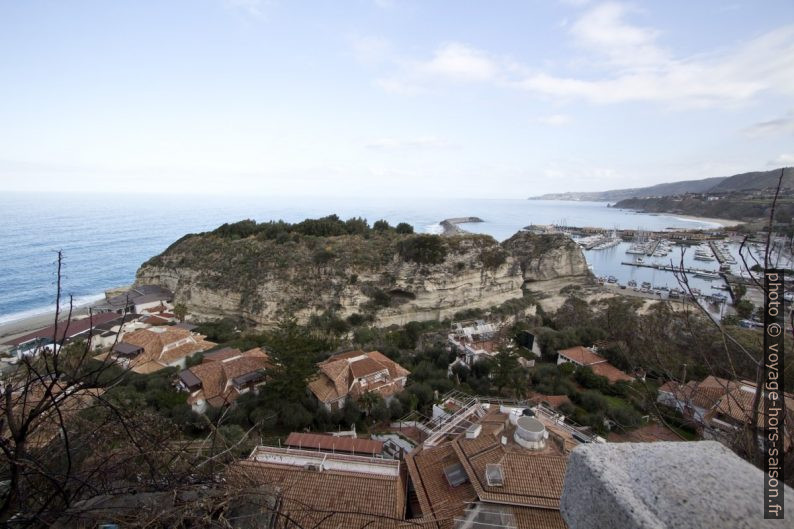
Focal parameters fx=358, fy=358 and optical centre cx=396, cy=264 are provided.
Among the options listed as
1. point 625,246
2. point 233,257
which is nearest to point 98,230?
point 233,257

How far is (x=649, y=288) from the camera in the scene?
148ft

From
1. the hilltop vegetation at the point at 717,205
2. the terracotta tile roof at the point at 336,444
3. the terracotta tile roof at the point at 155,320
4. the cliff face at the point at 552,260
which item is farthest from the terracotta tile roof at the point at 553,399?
the cliff face at the point at 552,260

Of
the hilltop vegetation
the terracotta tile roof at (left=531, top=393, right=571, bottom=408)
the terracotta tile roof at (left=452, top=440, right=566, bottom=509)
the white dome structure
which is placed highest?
the hilltop vegetation

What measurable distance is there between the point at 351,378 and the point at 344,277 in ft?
48.5

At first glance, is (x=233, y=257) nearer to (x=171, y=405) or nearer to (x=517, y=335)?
(x=171, y=405)

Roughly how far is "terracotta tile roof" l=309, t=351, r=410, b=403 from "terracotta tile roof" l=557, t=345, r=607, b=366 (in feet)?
31.8

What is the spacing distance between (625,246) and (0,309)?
102m

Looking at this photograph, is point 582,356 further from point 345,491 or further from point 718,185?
point 718,185

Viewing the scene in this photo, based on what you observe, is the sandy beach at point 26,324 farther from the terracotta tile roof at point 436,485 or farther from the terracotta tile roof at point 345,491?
the terracotta tile roof at point 436,485

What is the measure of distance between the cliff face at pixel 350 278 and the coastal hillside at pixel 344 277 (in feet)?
0.26

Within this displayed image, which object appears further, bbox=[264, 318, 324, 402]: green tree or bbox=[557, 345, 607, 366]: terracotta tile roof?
bbox=[557, 345, 607, 366]: terracotta tile roof

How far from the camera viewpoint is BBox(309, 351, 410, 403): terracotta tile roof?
46.8 feet

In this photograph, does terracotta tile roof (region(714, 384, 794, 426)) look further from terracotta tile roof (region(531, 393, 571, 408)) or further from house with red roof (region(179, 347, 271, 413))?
house with red roof (region(179, 347, 271, 413))

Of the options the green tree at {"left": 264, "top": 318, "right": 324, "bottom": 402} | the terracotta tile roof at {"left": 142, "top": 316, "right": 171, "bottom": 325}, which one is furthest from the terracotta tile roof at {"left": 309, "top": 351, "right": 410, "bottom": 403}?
the terracotta tile roof at {"left": 142, "top": 316, "right": 171, "bottom": 325}
